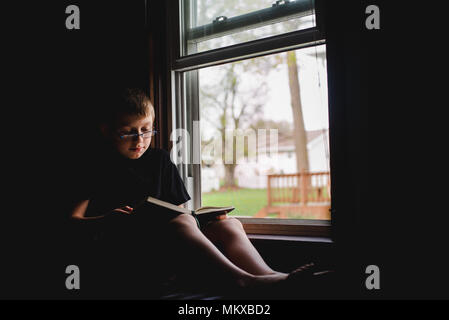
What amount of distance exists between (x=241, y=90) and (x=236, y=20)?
47 cm

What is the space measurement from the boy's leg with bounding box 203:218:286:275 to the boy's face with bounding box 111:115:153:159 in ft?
1.46

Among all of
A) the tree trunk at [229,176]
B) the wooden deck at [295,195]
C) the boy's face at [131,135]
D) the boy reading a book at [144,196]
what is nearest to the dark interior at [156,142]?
the boy reading a book at [144,196]

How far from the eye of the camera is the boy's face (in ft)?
3.92

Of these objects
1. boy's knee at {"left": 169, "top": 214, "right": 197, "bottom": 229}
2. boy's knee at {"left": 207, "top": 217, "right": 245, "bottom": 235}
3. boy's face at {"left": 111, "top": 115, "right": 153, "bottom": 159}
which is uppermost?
boy's face at {"left": 111, "top": 115, "right": 153, "bottom": 159}

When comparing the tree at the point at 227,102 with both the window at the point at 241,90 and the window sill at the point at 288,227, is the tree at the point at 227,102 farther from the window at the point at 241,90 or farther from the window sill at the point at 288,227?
the window sill at the point at 288,227

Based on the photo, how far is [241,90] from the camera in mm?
1922

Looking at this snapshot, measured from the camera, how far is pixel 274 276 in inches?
37.9

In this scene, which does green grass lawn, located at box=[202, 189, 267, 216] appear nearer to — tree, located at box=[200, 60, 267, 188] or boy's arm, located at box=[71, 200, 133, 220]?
tree, located at box=[200, 60, 267, 188]

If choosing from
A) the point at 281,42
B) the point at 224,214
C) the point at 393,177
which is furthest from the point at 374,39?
the point at 224,214

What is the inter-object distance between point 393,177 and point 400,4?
0.66 m

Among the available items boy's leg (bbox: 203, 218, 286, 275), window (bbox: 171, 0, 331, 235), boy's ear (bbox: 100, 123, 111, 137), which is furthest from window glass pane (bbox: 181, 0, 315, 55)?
boy's leg (bbox: 203, 218, 286, 275)

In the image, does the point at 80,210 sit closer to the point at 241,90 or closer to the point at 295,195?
the point at 241,90

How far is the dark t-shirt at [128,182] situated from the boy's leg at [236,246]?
227mm
